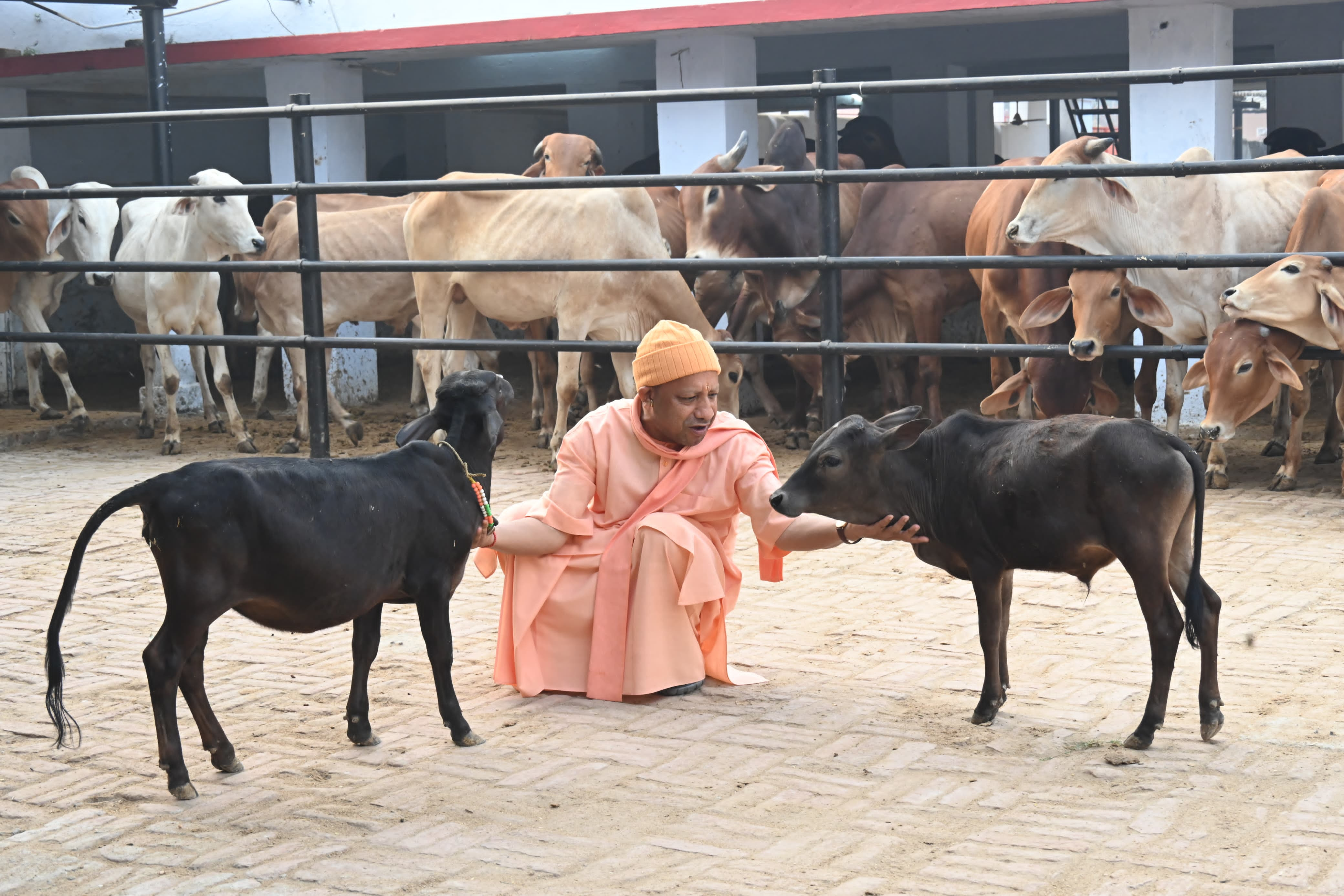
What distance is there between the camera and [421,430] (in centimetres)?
413

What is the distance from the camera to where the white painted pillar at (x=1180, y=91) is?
9.67 metres

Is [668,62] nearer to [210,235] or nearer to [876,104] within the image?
[210,235]

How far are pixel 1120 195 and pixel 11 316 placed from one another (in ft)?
29.6

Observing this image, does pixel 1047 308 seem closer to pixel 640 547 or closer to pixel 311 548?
pixel 640 547

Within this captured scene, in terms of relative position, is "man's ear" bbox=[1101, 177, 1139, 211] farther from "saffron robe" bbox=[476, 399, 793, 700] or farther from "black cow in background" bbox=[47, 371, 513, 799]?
"black cow in background" bbox=[47, 371, 513, 799]

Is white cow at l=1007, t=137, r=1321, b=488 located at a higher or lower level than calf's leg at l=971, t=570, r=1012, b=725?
higher

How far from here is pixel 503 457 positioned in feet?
29.9

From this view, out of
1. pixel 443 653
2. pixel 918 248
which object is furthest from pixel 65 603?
pixel 918 248

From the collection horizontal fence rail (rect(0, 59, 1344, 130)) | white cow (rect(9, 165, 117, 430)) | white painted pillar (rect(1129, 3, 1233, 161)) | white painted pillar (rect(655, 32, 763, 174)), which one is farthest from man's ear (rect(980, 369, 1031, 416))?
white cow (rect(9, 165, 117, 430))

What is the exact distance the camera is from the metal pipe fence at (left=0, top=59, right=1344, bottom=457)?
616cm

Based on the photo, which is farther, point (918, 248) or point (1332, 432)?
point (918, 248)

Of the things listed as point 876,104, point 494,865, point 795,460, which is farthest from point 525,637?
point 876,104

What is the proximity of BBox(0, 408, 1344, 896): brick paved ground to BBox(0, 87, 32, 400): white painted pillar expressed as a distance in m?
7.73

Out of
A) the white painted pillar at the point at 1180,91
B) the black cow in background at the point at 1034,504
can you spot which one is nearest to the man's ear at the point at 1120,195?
the white painted pillar at the point at 1180,91
